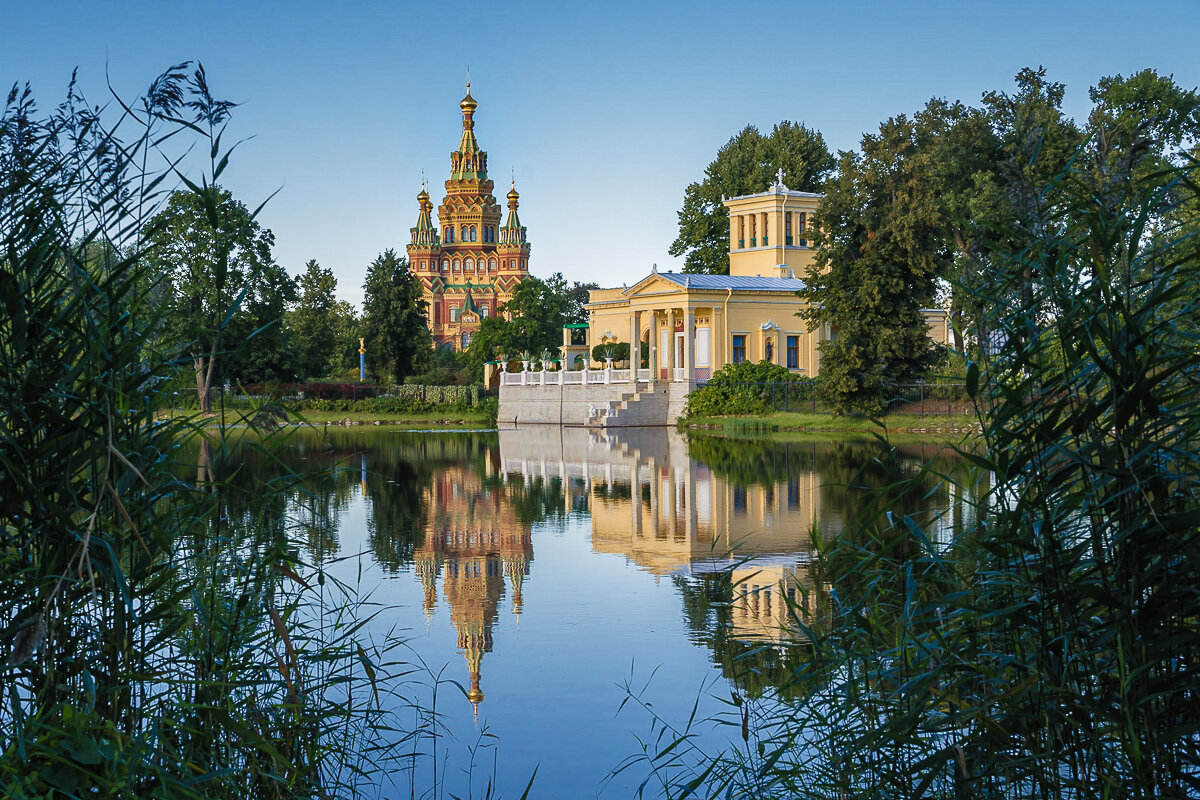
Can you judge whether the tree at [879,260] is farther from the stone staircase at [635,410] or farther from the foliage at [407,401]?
the foliage at [407,401]

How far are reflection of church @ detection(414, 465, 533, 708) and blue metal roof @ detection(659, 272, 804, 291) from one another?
29672 millimetres

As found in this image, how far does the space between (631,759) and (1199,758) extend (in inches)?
98.6

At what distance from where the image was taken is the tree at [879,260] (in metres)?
33.2

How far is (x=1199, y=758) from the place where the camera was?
11.1 ft

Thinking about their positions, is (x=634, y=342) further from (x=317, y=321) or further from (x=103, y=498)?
(x=103, y=498)

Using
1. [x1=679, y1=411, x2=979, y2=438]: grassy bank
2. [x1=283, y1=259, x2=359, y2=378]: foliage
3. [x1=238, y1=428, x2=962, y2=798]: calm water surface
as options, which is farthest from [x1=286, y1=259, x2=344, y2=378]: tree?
[x1=238, y1=428, x2=962, y2=798]: calm water surface

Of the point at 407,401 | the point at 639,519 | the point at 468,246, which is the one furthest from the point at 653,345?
the point at 468,246

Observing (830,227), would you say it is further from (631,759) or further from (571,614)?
(631,759)

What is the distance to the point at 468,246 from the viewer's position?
122250 millimetres

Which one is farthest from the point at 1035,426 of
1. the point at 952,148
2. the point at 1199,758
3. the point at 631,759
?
the point at 952,148

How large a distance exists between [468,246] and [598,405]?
79.4 metres

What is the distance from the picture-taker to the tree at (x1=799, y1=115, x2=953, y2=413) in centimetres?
3316

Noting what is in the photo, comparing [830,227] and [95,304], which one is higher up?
[830,227]

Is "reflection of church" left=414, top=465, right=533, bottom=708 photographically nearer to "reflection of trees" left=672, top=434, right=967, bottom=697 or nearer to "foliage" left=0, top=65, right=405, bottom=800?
"reflection of trees" left=672, top=434, right=967, bottom=697
